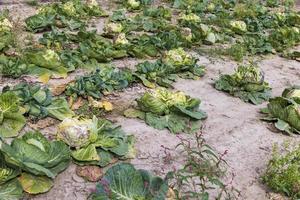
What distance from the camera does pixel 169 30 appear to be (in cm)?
923

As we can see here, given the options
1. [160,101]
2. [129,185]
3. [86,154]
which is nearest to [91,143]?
[86,154]

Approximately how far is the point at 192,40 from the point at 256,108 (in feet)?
9.23

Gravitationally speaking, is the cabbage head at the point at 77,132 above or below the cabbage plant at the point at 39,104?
above

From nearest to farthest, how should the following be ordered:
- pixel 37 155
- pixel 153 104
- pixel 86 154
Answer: pixel 37 155 < pixel 86 154 < pixel 153 104

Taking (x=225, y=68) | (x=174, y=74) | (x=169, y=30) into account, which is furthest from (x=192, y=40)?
(x=174, y=74)

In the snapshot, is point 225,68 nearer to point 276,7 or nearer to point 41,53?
point 41,53

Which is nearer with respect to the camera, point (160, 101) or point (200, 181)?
point (200, 181)

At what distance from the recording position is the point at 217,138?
544 cm

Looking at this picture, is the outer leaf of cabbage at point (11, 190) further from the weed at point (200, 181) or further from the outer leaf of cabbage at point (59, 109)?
the outer leaf of cabbage at point (59, 109)

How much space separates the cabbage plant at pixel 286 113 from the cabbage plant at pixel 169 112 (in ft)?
3.08

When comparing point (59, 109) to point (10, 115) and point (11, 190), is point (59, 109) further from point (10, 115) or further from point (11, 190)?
point (11, 190)

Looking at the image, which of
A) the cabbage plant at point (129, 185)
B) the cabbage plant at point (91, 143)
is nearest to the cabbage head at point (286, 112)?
the cabbage plant at point (91, 143)

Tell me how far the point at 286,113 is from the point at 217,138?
104 cm

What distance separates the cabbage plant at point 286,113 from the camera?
575 centimetres
